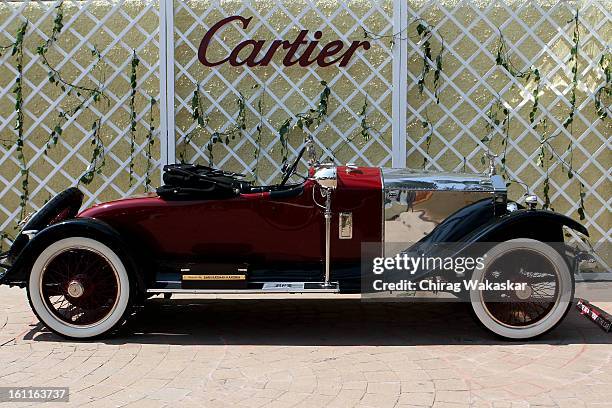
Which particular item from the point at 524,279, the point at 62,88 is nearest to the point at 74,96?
the point at 62,88

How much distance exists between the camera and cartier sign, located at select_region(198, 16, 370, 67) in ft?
17.5

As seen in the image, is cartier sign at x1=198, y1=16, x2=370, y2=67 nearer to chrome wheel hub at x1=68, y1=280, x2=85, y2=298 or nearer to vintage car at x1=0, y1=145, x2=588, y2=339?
vintage car at x1=0, y1=145, x2=588, y2=339

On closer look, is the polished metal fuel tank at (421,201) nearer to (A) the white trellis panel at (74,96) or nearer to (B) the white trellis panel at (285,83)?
(B) the white trellis panel at (285,83)

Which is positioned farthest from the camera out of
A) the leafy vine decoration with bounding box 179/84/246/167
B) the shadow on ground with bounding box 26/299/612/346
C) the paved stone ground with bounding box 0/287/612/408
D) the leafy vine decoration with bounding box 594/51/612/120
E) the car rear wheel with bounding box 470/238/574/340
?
the leafy vine decoration with bounding box 179/84/246/167

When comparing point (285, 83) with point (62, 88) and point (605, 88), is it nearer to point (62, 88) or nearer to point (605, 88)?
point (62, 88)

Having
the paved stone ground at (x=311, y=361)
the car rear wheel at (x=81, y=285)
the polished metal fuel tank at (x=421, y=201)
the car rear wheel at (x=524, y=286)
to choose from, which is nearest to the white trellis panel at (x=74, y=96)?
the paved stone ground at (x=311, y=361)

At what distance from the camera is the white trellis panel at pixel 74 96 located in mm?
5410

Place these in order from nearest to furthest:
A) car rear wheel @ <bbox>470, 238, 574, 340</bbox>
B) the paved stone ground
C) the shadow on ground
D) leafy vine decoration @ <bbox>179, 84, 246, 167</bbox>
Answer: the paved stone ground
car rear wheel @ <bbox>470, 238, 574, 340</bbox>
the shadow on ground
leafy vine decoration @ <bbox>179, 84, 246, 167</bbox>

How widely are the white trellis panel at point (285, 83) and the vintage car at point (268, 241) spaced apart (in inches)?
58.7

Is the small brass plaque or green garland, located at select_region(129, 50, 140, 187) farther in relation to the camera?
green garland, located at select_region(129, 50, 140, 187)

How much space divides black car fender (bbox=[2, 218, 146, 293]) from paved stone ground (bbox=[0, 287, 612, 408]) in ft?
1.27

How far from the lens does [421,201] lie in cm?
388

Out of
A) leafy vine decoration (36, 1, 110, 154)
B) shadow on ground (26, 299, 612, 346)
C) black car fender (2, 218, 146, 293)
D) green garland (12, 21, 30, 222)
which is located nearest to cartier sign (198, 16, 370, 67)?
leafy vine decoration (36, 1, 110, 154)

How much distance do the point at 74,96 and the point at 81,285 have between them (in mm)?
2187
